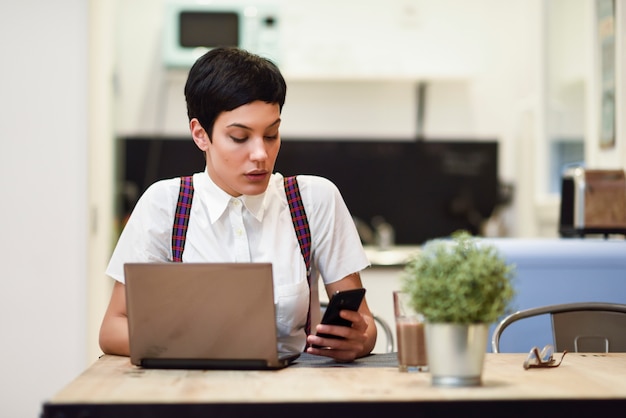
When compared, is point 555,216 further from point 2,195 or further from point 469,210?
point 2,195

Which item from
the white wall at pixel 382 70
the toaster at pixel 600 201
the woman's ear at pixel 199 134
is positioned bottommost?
the toaster at pixel 600 201

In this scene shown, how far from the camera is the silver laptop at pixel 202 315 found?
63.2 inches

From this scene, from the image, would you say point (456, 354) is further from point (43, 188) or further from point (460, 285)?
point (43, 188)

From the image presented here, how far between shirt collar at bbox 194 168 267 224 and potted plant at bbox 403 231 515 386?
614 mm

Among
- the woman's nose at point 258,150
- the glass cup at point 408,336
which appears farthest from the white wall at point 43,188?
the glass cup at point 408,336

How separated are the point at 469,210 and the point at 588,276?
8.50 ft

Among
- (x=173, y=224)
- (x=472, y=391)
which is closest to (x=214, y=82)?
(x=173, y=224)

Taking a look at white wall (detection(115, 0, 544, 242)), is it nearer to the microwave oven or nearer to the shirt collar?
the microwave oven

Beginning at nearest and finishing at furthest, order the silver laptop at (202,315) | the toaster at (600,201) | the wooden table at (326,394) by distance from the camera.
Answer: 1. the wooden table at (326,394)
2. the silver laptop at (202,315)
3. the toaster at (600,201)

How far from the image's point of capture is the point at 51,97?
12.1 feet

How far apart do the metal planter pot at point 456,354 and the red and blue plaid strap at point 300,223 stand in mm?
635

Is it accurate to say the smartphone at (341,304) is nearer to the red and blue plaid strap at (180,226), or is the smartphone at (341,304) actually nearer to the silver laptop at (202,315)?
the silver laptop at (202,315)

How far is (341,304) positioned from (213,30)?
3.79m

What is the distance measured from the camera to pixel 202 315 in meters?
1.63
